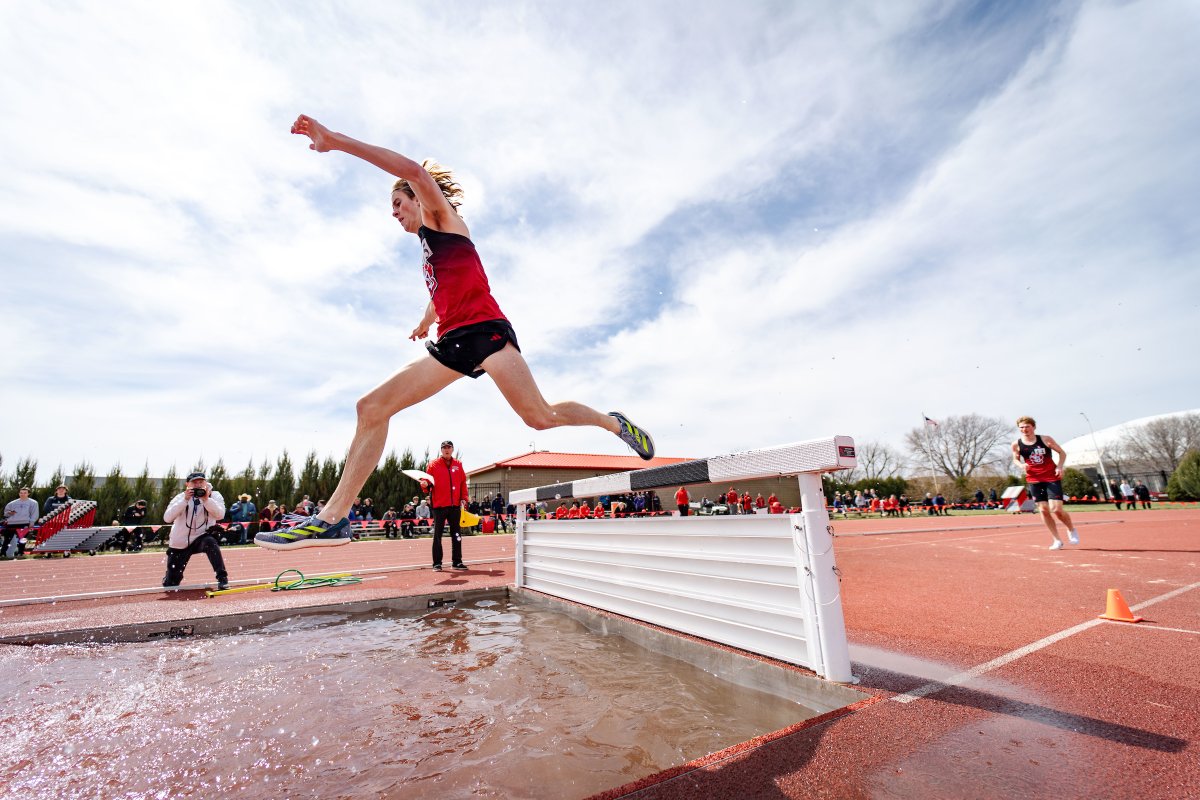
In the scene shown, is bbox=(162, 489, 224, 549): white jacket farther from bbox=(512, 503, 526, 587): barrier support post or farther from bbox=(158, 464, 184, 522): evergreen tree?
bbox=(158, 464, 184, 522): evergreen tree

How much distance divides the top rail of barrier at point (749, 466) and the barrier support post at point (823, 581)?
4.8 inches

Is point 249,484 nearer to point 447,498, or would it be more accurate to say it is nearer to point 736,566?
point 447,498

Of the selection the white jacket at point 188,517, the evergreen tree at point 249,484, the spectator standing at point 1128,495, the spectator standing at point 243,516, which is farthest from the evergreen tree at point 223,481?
the spectator standing at point 1128,495

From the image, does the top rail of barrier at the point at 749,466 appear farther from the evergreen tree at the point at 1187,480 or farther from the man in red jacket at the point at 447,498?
the evergreen tree at the point at 1187,480

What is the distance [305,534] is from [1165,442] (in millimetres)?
75138

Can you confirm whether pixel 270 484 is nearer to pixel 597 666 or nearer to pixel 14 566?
pixel 14 566

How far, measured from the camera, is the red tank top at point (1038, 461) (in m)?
7.13

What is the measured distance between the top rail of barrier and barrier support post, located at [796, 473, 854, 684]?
0.40 feet

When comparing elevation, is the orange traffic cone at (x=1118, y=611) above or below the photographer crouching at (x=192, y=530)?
below

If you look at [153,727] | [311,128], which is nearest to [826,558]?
[153,727]

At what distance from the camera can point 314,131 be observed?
241cm

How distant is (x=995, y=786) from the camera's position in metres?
1.51

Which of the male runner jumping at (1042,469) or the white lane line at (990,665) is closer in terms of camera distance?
the white lane line at (990,665)

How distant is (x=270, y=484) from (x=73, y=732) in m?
28.3
